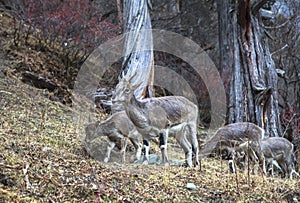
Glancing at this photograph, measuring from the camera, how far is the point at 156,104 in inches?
310

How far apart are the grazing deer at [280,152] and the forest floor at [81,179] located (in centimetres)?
114

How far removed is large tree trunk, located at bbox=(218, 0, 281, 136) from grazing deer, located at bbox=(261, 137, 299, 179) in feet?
2.43

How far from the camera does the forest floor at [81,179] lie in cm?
461

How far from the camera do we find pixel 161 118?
25.2 ft

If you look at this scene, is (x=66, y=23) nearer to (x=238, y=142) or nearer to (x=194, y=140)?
(x=194, y=140)

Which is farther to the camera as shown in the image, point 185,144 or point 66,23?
point 66,23

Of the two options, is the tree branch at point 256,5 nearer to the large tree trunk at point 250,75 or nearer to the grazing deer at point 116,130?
the large tree trunk at point 250,75

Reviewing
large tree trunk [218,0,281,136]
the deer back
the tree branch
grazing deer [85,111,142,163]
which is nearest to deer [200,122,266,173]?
the deer back

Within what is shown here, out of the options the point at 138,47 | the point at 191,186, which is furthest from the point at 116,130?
the point at 138,47

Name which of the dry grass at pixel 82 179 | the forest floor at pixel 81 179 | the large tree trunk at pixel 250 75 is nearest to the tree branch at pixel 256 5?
the large tree trunk at pixel 250 75

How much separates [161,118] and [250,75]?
3.36m

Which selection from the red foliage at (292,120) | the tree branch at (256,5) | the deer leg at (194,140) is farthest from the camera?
the red foliage at (292,120)

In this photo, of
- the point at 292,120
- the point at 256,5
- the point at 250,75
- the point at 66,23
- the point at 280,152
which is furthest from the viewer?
the point at 292,120

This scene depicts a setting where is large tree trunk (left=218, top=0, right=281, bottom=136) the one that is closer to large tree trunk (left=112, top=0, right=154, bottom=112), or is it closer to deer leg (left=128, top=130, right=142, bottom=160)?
large tree trunk (left=112, top=0, right=154, bottom=112)
